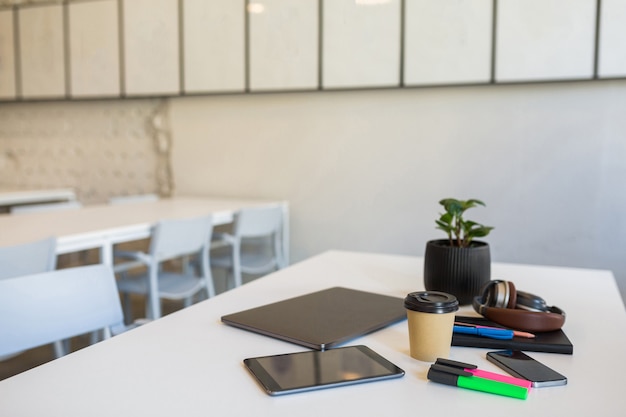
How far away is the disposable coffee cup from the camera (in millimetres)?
1036

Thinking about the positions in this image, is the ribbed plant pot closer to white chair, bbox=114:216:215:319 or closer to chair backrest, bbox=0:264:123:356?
chair backrest, bbox=0:264:123:356

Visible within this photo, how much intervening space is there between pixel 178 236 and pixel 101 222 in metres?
0.39

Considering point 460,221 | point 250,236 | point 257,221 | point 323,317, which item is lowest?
point 250,236

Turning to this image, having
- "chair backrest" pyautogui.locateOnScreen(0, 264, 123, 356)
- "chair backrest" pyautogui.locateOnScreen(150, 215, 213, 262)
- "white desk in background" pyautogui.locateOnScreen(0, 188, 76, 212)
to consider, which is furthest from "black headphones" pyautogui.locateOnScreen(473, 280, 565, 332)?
"white desk in background" pyautogui.locateOnScreen(0, 188, 76, 212)

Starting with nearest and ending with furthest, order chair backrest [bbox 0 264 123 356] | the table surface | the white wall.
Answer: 1. chair backrest [bbox 0 264 123 356]
2. the white wall
3. the table surface

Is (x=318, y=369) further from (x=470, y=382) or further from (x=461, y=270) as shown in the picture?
(x=461, y=270)

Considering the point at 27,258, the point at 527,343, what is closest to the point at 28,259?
the point at 27,258

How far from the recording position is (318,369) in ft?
3.25

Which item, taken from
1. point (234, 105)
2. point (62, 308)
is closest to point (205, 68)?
point (234, 105)

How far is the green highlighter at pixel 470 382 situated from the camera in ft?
2.98

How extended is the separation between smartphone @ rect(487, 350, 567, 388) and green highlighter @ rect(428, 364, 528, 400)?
58 millimetres

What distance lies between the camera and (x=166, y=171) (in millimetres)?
4707

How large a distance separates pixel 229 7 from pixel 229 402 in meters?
3.75

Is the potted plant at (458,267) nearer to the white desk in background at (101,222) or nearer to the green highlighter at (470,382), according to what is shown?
the green highlighter at (470,382)
